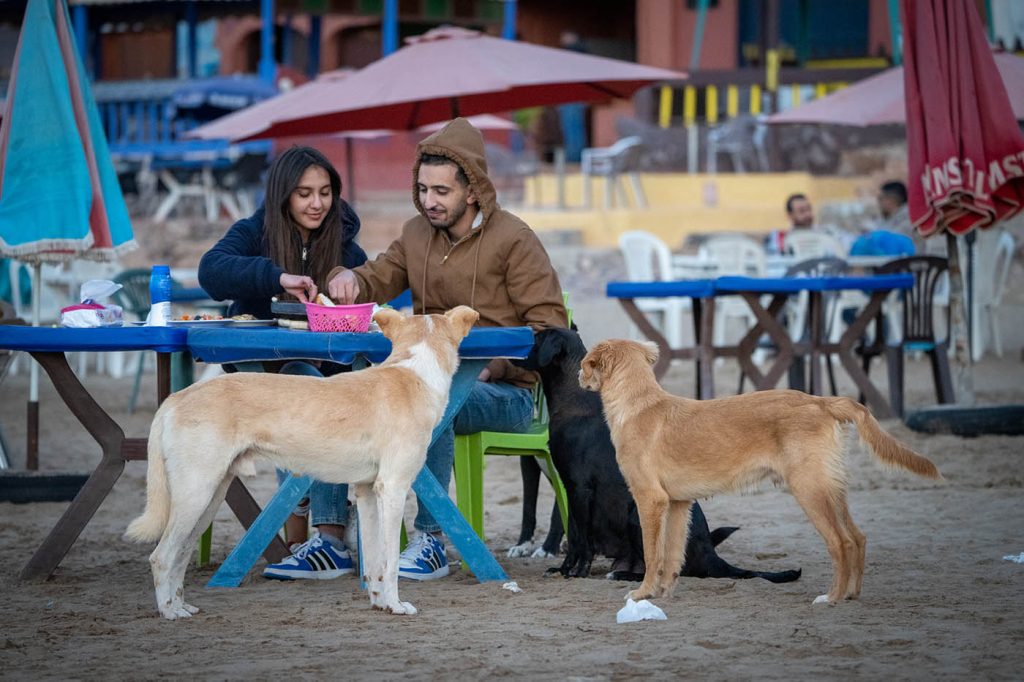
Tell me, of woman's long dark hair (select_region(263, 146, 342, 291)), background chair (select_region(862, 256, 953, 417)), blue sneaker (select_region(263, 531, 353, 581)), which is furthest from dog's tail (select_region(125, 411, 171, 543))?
background chair (select_region(862, 256, 953, 417))

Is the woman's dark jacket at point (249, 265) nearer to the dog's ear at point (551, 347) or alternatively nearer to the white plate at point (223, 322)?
the white plate at point (223, 322)

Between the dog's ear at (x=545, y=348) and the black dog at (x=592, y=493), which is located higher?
the dog's ear at (x=545, y=348)

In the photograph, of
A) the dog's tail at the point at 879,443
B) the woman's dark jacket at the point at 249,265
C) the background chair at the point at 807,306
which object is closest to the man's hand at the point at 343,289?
the woman's dark jacket at the point at 249,265

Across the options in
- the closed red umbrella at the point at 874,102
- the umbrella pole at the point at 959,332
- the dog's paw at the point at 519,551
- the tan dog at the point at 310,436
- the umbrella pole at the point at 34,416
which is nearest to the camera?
the tan dog at the point at 310,436

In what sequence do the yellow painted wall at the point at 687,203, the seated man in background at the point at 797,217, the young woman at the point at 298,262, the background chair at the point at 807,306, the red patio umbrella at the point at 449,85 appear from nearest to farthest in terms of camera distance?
1. the young woman at the point at 298,262
2. the background chair at the point at 807,306
3. the red patio umbrella at the point at 449,85
4. the seated man in background at the point at 797,217
5. the yellow painted wall at the point at 687,203

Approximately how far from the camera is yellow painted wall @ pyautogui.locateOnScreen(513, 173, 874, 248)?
19.3m

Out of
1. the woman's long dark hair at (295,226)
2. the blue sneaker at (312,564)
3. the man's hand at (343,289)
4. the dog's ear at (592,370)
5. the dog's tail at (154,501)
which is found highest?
the woman's long dark hair at (295,226)

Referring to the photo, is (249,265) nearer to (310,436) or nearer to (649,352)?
(310,436)

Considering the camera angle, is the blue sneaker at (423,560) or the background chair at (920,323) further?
the background chair at (920,323)

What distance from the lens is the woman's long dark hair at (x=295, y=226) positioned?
5527mm

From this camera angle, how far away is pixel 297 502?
193 inches

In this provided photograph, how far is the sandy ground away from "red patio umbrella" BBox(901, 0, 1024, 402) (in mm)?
2357

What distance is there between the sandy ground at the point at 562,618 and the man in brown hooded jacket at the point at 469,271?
0.67 m

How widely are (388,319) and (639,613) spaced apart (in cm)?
126
